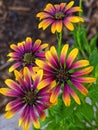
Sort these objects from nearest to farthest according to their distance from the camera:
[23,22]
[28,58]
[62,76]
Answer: [62,76] → [28,58] → [23,22]

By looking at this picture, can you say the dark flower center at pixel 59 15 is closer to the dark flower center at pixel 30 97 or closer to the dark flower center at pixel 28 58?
the dark flower center at pixel 28 58

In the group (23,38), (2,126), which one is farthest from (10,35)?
(2,126)

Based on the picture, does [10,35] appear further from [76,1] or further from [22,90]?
[22,90]

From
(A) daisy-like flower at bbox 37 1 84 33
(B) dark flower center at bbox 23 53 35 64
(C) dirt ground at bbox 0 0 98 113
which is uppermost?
(C) dirt ground at bbox 0 0 98 113

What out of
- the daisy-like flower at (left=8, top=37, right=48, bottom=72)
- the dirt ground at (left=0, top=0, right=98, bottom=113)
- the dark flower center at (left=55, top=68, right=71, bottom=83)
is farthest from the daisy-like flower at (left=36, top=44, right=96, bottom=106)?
the dirt ground at (left=0, top=0, right=98, bottom=113)

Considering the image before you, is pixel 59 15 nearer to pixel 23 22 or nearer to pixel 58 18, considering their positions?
pixel 58 18

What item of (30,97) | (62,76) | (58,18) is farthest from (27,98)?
(58,18)

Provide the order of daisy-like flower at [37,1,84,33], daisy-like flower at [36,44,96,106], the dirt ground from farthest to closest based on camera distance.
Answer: the dirt ground → daisy-like flower at [37,1,84,33] → daisy-like flower at [36,44,96,106]

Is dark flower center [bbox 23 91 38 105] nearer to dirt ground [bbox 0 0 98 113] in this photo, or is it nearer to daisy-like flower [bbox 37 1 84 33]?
daisy-like flower [bbox 37 1 84 33]
